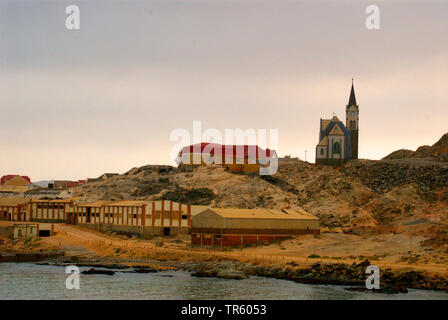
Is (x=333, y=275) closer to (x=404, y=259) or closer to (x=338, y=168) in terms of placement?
(x=404, y=259)

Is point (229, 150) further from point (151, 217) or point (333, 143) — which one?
point (151, 217)

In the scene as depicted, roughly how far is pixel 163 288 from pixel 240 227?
108 feet

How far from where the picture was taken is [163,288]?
71.1 m

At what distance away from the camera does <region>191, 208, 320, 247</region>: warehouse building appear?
10188 centimetres

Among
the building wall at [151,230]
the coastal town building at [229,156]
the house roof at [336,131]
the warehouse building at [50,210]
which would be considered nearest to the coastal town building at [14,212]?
the warehouse building at [50,210]

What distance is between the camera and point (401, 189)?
13338cm

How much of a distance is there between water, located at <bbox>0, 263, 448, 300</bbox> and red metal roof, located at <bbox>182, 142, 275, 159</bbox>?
78.7 m

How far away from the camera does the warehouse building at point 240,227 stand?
4011 inches

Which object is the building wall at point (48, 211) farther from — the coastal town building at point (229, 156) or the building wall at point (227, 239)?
the building wall at point (227, 239)

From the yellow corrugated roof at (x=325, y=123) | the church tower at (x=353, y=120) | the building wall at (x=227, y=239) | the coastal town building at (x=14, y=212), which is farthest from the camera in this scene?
the church tower at (x=353, y=120)

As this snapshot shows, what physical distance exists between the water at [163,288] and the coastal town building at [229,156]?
74.9 m

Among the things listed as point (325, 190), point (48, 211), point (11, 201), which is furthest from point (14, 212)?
point (325, 190)

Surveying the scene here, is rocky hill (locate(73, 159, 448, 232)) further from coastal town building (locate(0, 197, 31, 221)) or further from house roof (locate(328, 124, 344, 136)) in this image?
coastal town building (locate(0, 197, 31, 221))
